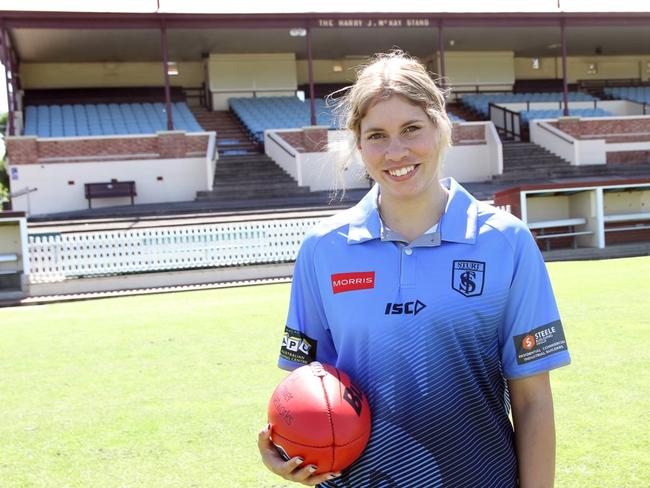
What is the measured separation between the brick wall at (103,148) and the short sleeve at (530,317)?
74.8 ft

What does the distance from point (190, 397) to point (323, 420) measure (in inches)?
154

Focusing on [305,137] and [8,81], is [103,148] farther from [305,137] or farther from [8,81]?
[305,137]

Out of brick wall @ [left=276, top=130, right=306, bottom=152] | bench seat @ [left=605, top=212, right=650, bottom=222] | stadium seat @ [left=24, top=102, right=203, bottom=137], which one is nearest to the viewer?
bench seat @ [left=605, top=212, right=650, bottom=222]

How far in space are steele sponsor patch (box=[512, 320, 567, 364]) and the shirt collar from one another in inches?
11.8

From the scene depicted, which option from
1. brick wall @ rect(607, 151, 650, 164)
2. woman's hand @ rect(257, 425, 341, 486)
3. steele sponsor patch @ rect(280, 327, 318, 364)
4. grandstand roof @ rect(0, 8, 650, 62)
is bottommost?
woman's hand @ rect(257, 425, 341, 486)

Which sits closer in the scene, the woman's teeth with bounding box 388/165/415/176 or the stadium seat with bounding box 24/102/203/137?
the woman's teeth with bounding box 388/165/415/176

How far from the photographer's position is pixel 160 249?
50.9 ft

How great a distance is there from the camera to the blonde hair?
2.04m

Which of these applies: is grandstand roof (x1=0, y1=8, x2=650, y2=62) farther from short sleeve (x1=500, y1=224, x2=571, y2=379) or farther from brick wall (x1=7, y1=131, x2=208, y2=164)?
short sleeve (x1=500, y1=224, x2=571, y2=379)

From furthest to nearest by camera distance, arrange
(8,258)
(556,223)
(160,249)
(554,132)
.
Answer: (554,132), (556,223), (160,249), (8,258)

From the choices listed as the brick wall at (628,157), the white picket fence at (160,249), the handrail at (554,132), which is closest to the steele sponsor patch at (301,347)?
the white picket fence at (160,249)

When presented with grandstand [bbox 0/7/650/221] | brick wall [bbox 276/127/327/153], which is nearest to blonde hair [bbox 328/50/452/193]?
grandstand [bbox 0/7/650/221]

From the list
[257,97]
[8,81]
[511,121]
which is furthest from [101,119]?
[511,121]

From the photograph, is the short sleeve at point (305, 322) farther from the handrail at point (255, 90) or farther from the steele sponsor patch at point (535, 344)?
the handrail at point (255, 90)
